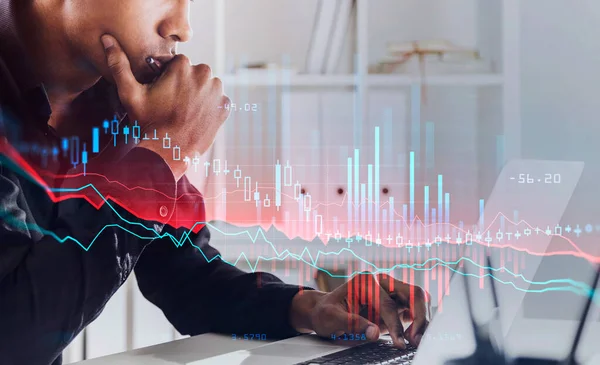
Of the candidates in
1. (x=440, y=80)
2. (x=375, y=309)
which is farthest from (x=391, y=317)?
(x=440, y=80)

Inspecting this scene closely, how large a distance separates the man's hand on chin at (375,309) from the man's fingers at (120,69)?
458 millimetres

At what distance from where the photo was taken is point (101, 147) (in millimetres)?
1009

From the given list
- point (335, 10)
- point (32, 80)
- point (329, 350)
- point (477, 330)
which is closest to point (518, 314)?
point (477, 330)

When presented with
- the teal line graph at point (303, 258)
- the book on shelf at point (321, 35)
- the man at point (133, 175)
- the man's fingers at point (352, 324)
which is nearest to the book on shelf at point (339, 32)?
the book on shelf at point (321, 35)

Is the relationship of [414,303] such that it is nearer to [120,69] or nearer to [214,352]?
[214,352]

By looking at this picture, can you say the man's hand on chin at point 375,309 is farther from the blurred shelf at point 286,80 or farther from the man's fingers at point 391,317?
the blurred shelf at point 286,80

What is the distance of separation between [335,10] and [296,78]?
0.13 meters

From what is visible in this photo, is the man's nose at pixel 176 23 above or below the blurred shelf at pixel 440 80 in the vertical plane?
above

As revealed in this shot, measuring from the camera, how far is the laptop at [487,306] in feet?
3.19

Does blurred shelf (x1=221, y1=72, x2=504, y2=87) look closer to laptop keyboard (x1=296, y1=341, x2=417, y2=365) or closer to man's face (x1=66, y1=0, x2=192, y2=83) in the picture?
man's face (x1=66, y1=0, x2=192, y2=83)

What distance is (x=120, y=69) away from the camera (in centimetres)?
101

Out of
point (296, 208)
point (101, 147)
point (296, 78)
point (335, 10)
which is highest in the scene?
point (335, 10)

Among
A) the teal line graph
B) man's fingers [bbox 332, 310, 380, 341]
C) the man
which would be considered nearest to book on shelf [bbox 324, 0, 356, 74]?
the man

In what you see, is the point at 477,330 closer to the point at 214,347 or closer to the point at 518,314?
Answer: the point at 518,314
